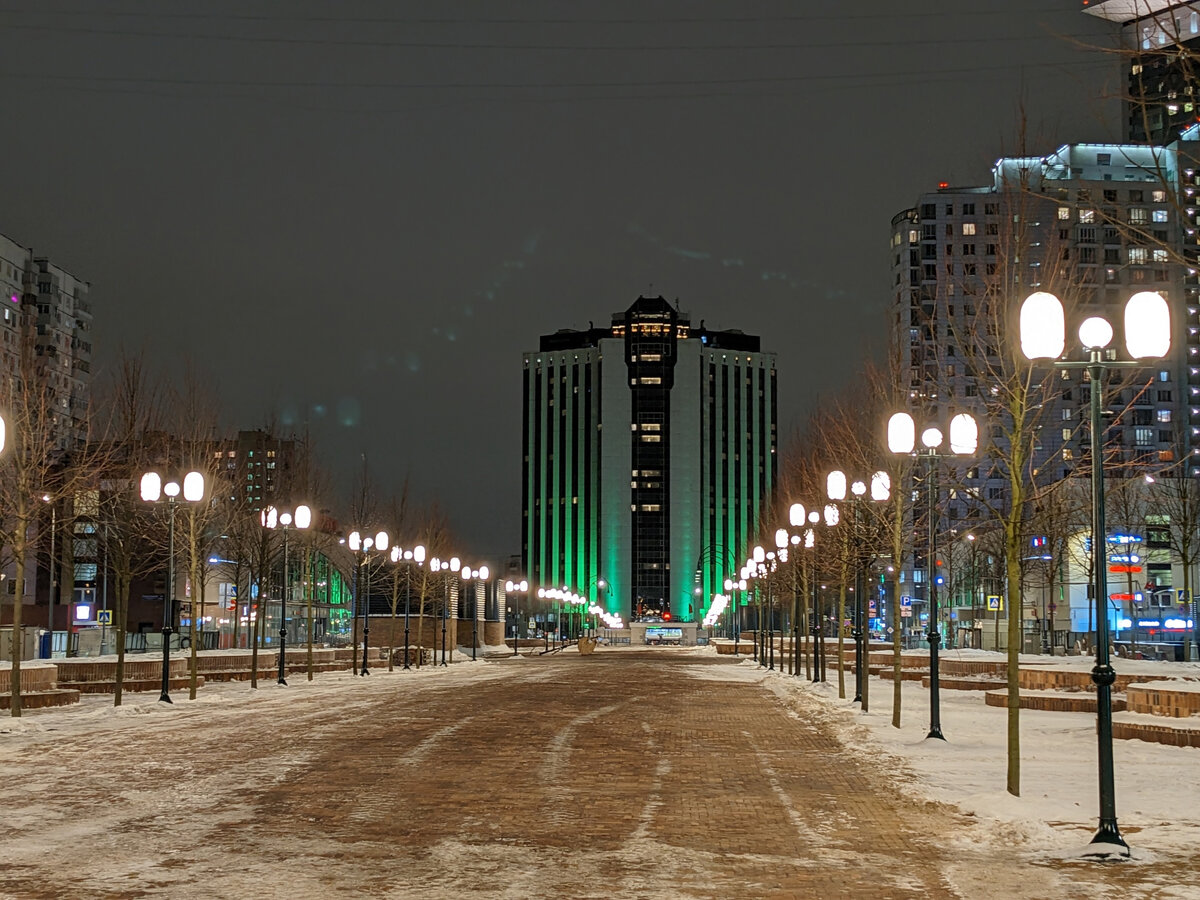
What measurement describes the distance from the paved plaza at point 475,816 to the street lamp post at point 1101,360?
3.40ft

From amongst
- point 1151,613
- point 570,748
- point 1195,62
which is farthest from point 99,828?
point 1151,613

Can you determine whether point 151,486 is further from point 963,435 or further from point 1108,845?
point 1108,845

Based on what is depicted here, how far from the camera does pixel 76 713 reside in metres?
24.1

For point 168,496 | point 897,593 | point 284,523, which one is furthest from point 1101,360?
point 284,523

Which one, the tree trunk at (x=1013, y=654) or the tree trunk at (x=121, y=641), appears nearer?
the tree trunk at (x=1013, y=654)

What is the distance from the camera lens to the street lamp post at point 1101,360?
10836 mm

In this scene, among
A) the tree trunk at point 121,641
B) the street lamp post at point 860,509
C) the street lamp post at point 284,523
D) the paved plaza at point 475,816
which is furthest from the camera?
the street lamp post at point 284,523

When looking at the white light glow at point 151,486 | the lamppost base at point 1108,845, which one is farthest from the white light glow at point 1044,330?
the white light glow at point 151,486

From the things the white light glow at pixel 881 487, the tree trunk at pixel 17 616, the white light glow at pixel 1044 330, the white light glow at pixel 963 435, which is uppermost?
the white light glow at pixel 1044 330

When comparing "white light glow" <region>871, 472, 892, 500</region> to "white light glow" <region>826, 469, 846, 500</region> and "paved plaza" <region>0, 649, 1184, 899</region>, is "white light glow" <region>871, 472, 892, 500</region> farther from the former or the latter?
"paved plaza" <region>0, 649, 1184, 899</region>

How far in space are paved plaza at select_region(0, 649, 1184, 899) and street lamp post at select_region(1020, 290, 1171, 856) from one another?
1.03 meters

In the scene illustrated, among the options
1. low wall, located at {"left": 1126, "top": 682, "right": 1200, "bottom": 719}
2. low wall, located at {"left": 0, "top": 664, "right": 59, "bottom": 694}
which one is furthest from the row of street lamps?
low wall, located at {"left": 0, "top": 664, "right": 59, "bottom": 694}

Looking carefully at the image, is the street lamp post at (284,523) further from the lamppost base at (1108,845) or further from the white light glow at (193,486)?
the lamppost base at (1108,845)

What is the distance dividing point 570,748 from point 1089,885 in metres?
9.75
